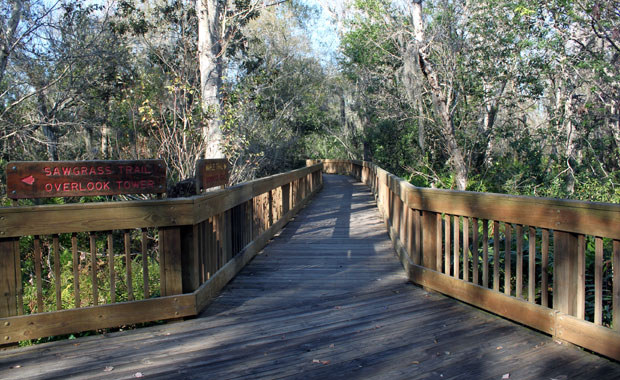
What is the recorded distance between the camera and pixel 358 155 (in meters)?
40.3

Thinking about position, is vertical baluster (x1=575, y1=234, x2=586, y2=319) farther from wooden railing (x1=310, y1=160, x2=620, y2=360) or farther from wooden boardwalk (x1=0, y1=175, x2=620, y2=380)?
wooden boardwalk (x1=0, y1=175, x2=620, y2=380)

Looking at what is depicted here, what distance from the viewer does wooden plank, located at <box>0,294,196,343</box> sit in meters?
3.57

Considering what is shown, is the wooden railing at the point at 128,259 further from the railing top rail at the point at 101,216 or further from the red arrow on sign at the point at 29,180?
the red arrow on sign at the point at 29,180

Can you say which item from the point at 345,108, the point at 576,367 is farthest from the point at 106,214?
the point at 345,108

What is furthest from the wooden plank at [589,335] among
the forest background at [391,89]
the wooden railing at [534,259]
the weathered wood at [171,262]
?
the forest background at [391,89]

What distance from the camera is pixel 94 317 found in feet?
12.6

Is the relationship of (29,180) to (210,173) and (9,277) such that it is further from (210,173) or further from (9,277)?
(210,173)

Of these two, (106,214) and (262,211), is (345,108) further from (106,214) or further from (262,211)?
(106,214)

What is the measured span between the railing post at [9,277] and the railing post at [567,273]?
3.87 metres

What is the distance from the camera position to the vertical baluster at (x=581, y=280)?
3.37 metres

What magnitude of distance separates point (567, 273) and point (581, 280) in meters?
0.14

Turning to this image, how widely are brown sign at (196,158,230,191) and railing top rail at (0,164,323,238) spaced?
0.19 metres

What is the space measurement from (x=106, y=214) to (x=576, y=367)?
345 centimetres

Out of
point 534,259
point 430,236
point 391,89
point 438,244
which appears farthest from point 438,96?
point 534,259
